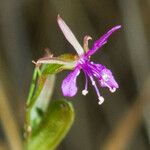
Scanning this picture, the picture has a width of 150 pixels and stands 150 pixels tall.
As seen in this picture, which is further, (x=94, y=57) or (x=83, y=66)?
(x=94, y=57)

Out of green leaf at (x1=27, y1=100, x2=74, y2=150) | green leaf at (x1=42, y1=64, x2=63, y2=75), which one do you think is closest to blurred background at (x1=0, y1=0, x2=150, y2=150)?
green leaf at (x1=27, y1=100, x2=74, y2=150)

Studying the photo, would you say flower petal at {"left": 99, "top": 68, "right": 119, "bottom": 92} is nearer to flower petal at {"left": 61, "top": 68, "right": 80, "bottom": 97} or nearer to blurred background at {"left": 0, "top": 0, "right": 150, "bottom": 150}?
flower petal at {"left": 61, "top": 68, "right": 80, "bottom": 97}

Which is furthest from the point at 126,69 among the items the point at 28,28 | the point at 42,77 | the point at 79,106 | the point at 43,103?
the point at 42,77

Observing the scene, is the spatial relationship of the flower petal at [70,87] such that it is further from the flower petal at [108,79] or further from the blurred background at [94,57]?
the blurred background at [94,57]

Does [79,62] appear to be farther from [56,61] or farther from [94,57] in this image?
[94,57]

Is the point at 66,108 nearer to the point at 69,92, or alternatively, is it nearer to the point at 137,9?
the point at 69,92

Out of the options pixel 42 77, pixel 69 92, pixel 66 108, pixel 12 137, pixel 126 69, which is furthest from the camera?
pixel 126 69

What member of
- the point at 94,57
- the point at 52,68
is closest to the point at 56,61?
the point at 52,68
